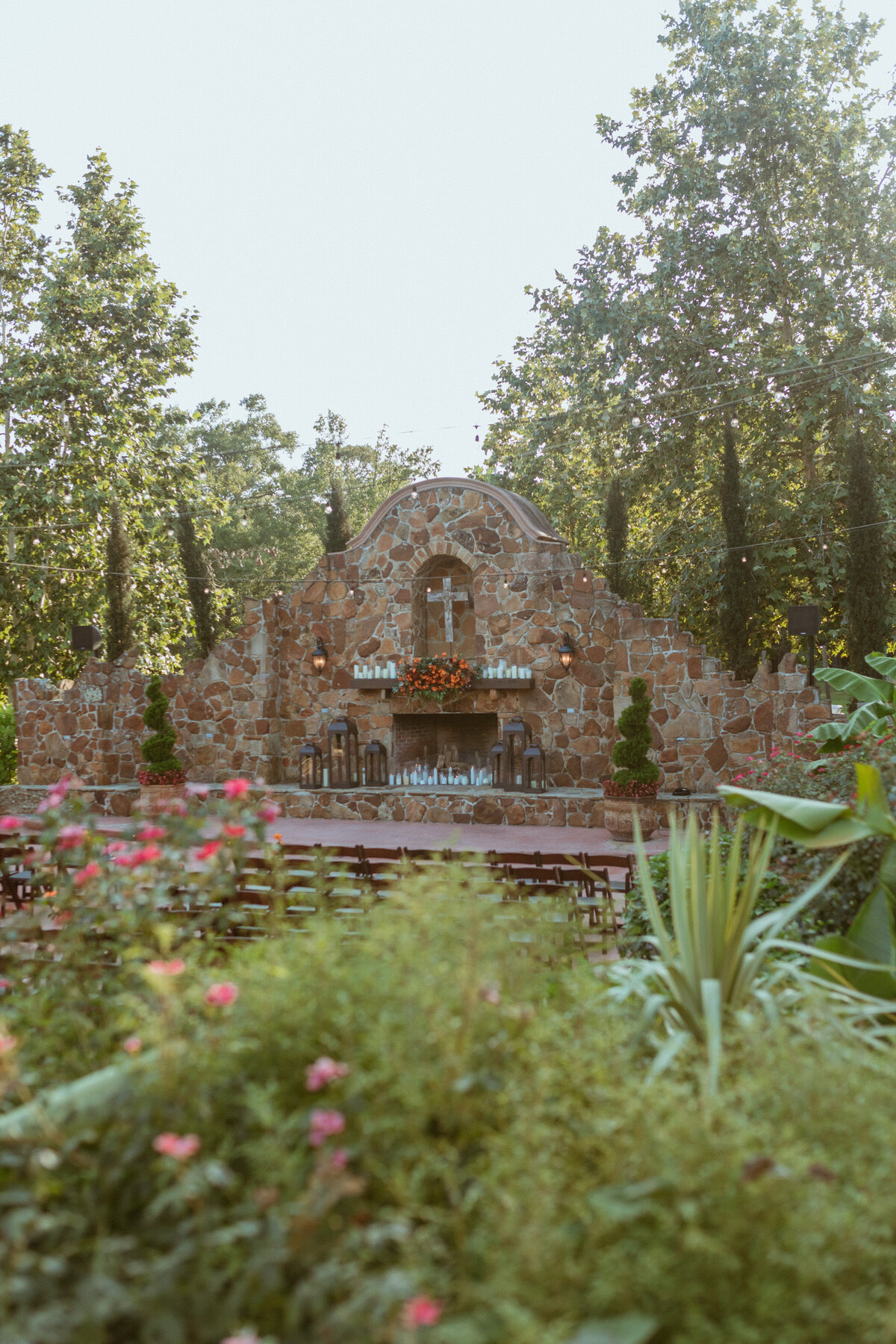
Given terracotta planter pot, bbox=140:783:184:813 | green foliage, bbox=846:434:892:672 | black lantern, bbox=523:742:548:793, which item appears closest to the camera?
black lantern, bbox=523:742:548:793

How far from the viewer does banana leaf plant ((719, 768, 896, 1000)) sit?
3930 mm

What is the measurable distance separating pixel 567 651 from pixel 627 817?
10.1 feet

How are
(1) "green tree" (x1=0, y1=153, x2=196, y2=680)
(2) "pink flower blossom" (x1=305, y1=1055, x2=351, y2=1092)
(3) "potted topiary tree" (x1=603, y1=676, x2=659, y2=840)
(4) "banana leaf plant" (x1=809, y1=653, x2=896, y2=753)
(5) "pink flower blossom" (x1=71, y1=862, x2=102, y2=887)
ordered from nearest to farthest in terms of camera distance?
1. (2) "pink flower blossom" (x1=305, y1=1055, x2=351, y2=1092)
2. (5) "pink flower blossom" (x1=71, y1=862, x2=102, y2=887)
3. (4) "banana leaf plant" (x1=809, y1=653, x2=896, y2=753)
4. (3) "potted topiary tree" (x1=603, y1=676, x2=659, y2=840)
5. (1) "green tree" (x1=0, y1=153, x2=196, y2=680)

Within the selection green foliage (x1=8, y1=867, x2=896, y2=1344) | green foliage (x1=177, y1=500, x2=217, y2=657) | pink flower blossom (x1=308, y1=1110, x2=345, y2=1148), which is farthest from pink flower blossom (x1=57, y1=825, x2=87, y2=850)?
green foliage (x1=177, y1=500, x2=217, y2=657)

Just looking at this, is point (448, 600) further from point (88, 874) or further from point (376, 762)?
point (88, 874)

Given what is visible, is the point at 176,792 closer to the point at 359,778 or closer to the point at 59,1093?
the point at 359,778

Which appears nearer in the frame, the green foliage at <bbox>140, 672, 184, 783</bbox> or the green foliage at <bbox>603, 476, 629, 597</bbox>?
the green foliage at <bbox>140, 672, 184, 783</bbox>

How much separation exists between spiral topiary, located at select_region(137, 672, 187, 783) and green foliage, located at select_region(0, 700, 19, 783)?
4325mm

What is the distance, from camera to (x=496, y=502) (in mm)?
15414

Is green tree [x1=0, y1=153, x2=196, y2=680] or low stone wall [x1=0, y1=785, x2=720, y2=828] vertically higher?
green tree [x1=0, y1=153, x2=196, y2=680]

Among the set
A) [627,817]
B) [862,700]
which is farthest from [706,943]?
[627,817]

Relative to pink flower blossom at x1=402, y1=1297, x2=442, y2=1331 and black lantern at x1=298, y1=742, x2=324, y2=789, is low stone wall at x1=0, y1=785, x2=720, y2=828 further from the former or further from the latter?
pink flower blossom at x1=402, y1=1297, x2=442, y2=1331

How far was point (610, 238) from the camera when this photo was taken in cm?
2209

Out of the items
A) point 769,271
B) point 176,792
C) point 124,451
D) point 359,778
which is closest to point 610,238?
point 769,271
